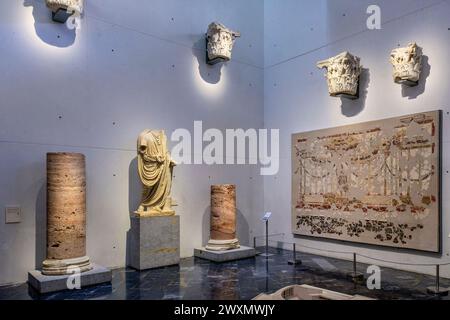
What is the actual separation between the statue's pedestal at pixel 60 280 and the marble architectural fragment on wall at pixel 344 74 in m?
4.81

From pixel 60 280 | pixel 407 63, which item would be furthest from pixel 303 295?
pixel 407 63

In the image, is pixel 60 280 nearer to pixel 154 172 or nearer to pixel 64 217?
pixel 64 217

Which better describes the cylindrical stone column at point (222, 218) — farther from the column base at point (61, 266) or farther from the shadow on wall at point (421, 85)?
the shadow on wall at point (421, 85)

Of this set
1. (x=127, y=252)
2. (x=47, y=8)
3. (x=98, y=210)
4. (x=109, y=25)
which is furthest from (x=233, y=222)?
(x=47, y=8)

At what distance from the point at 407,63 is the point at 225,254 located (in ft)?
14.2

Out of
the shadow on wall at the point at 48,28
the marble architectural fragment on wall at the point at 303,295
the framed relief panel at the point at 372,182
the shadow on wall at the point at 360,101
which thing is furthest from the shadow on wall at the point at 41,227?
the shadow on wall at the point at 360,101

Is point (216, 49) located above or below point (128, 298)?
above

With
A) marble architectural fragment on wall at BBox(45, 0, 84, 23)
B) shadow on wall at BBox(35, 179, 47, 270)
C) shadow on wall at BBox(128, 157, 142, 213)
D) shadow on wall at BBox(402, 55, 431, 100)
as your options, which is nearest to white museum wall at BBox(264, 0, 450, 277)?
shadow on wall at BBox(402, 55, 431, 100)

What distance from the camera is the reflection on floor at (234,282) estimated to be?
4.89m

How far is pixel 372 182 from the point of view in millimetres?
6590

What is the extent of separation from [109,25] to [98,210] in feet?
10.4

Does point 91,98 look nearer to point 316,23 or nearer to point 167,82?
point 167,82

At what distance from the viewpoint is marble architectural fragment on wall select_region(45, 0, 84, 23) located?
5699 mm

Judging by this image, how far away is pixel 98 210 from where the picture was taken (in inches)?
250
